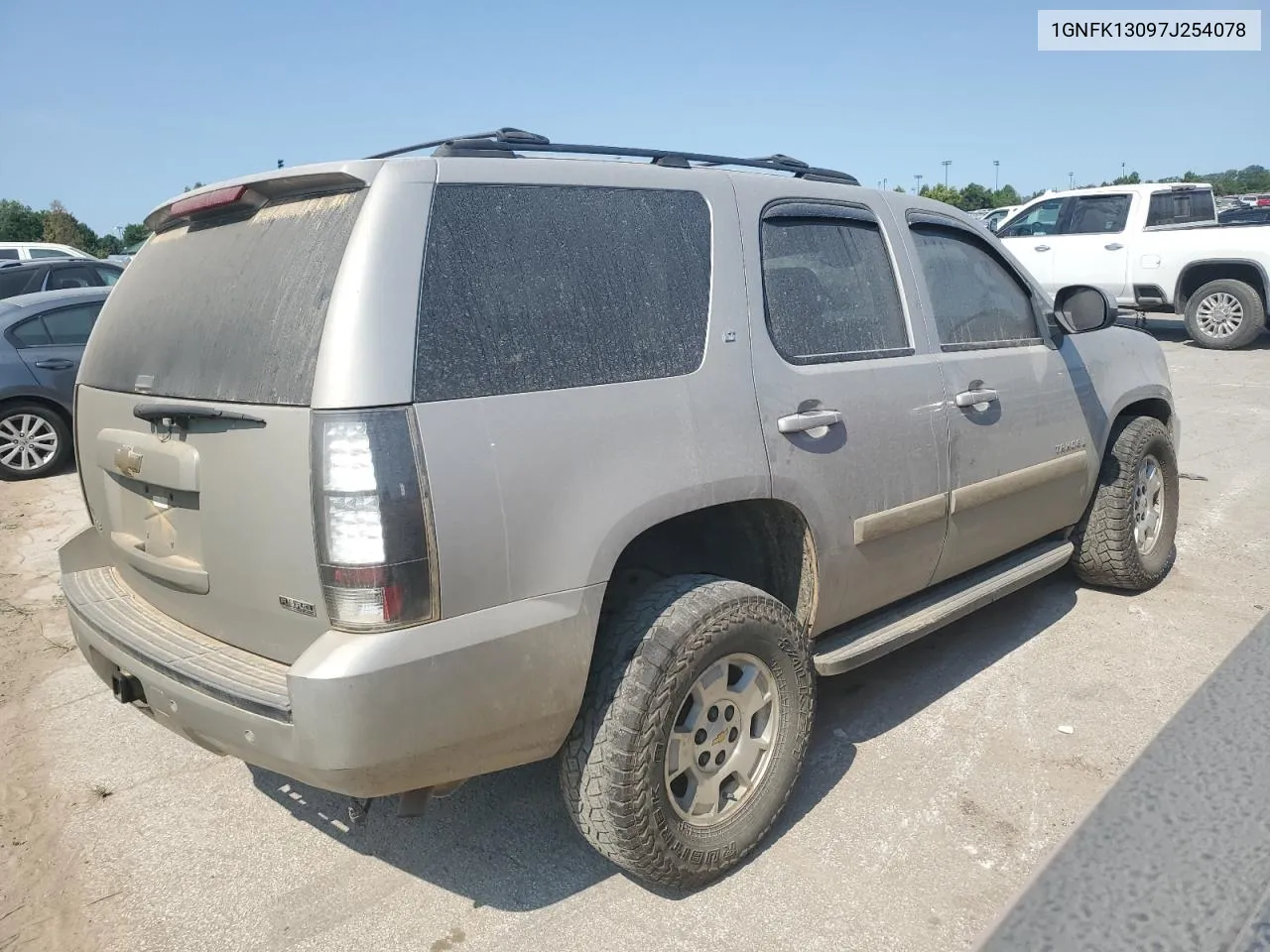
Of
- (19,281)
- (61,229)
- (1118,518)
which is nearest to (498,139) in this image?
(1118,518)

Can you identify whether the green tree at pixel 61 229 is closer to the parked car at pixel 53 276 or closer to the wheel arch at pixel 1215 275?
the parked car at pixel 53 276

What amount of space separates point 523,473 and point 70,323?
25.2ft

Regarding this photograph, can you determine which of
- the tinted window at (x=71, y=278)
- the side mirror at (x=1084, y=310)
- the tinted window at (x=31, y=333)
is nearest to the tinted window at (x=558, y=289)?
the side mirror at (x=1084, y=310)

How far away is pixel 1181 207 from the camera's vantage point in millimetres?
13250

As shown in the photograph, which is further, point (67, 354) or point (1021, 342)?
point (67, 354)

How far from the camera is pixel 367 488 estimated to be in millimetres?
2016

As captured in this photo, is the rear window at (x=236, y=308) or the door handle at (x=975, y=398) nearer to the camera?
the rear window at (x=236, y=308)

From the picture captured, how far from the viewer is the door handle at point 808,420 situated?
2.79 m

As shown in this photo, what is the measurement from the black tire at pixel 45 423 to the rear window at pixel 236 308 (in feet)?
19.1

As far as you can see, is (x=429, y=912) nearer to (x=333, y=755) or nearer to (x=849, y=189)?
(x=333, y=755)

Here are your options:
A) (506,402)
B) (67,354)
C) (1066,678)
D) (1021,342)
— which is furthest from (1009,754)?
(67,354)

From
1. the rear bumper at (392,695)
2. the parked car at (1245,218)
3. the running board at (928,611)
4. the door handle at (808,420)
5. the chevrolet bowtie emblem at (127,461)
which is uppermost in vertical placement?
the parked car at (1245,218)

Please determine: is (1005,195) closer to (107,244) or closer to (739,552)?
(107,244)

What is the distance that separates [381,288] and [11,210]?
58108mm
